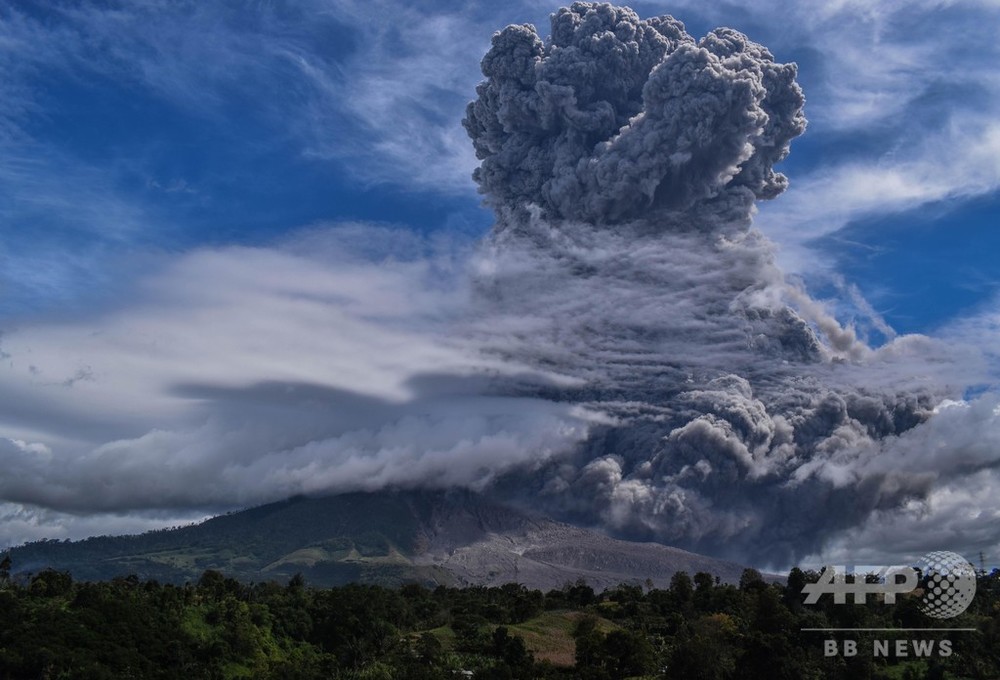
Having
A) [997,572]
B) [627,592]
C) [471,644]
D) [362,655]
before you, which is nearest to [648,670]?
[471,644]

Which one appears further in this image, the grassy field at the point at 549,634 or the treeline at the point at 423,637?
the grassy field at the point at 549,634

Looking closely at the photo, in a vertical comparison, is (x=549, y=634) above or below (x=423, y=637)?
above

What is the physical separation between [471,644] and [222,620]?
2480 centimetres

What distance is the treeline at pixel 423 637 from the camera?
81062 millimetres
